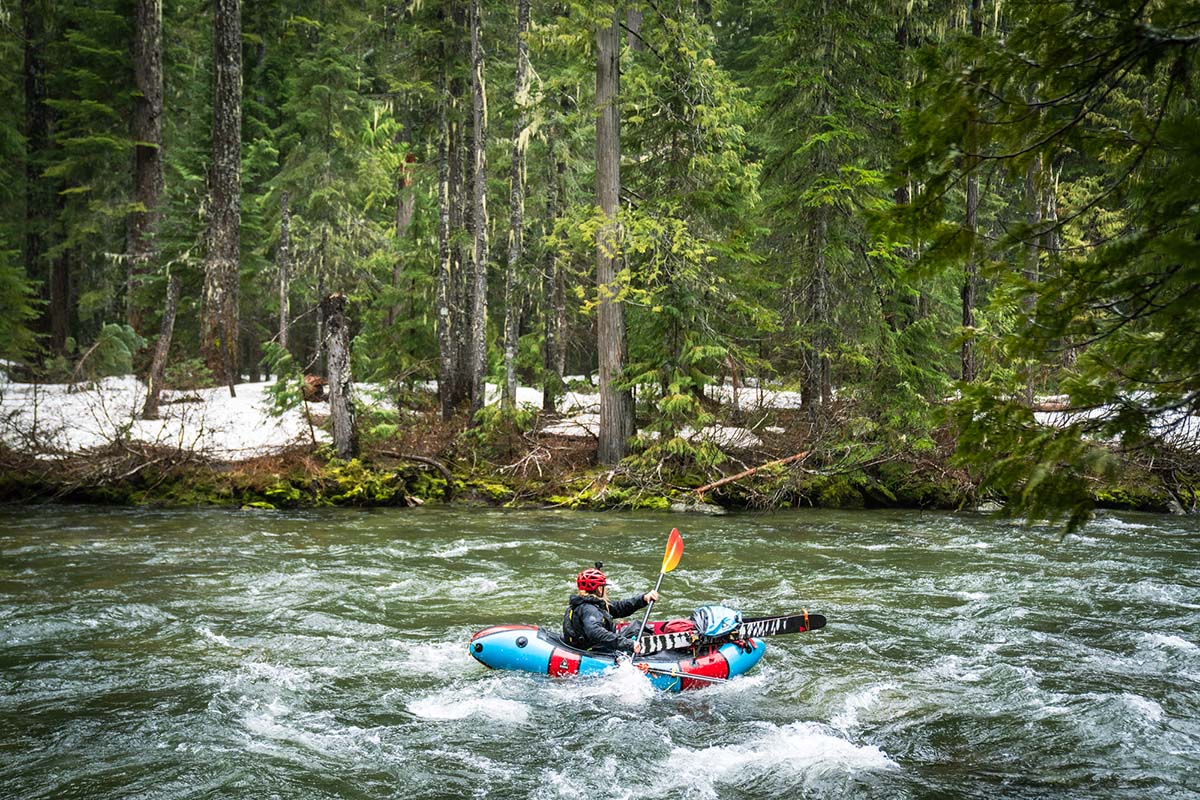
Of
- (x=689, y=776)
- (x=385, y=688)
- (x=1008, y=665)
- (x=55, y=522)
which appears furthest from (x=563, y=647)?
(x=55, y=522)

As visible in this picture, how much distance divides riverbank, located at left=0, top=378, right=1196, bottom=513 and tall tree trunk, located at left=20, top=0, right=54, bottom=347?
10373 mm

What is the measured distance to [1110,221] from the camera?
26812 mm

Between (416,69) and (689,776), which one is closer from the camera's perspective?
(689,776)

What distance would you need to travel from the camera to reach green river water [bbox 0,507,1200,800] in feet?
20.1

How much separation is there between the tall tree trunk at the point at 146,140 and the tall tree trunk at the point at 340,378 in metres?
8.63

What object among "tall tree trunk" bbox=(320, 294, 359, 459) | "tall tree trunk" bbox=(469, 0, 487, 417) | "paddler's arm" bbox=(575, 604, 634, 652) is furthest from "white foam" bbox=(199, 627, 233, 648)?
"tall tree trunk" bbox=(469, 0, 487, 417)

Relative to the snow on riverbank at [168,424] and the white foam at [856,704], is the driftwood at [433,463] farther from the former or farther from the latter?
the white foam at [856,704]

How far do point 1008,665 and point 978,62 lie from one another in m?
5.86

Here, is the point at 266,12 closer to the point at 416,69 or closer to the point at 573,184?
the point at 416,69

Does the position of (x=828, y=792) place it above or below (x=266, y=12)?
below

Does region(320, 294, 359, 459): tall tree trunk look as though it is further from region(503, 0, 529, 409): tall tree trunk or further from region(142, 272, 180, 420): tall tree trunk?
region(142, 272, 180, 420): tall tree trunk

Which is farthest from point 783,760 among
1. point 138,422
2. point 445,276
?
point 138,422

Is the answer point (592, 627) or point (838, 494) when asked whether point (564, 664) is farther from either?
point (838, 494)

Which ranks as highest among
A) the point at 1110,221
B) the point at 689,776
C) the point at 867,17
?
the point at 867,17
